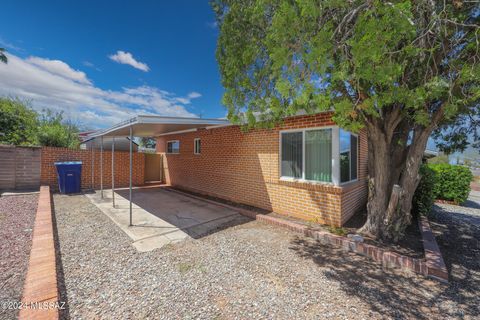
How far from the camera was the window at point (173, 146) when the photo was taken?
11.0 meters

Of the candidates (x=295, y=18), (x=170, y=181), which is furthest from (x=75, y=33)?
(x=295, y=18)

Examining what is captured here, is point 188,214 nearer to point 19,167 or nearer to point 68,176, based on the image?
point 68,176

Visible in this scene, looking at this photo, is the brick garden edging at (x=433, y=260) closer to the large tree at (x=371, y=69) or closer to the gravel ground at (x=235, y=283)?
the gravel ground at (x=235, y=283)

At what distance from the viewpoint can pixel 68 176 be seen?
8.48 m

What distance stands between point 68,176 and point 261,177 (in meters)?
8.12

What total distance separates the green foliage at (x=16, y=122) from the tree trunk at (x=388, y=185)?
18.6 m

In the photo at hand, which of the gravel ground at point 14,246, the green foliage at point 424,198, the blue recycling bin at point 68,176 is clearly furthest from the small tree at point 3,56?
the green foliage at point 424,198

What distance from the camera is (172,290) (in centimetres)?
274

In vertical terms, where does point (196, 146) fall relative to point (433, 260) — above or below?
above

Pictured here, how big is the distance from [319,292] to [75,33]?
43.9 feet

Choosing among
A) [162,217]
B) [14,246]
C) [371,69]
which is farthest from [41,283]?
[371,69]

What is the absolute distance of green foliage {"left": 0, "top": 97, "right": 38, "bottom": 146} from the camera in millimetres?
14664

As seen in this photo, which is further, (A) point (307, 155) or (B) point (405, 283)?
(A) point (307, 155)

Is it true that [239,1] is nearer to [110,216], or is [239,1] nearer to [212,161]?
[212,161]
